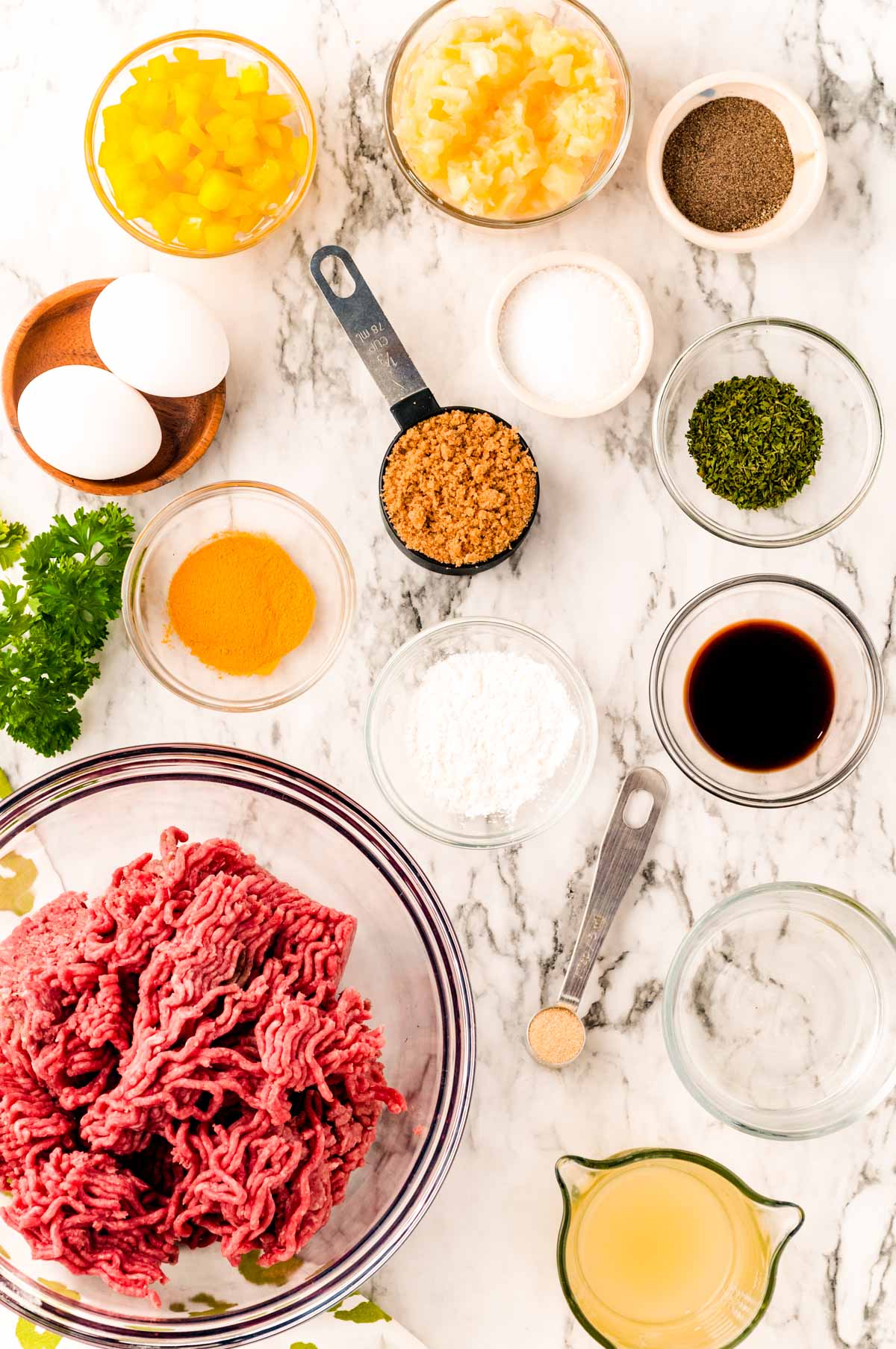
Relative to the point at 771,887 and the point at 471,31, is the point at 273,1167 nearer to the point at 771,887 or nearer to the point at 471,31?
the point at 771,887

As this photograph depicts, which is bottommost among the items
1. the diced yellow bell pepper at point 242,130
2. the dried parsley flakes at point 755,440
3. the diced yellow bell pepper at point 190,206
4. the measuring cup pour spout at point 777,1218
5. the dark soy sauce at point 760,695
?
the measuring cup pour spout at point 777,1218

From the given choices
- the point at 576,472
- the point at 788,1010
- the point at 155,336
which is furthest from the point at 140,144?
the point at 788,1010

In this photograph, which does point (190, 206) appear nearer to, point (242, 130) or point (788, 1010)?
point (242, 130)

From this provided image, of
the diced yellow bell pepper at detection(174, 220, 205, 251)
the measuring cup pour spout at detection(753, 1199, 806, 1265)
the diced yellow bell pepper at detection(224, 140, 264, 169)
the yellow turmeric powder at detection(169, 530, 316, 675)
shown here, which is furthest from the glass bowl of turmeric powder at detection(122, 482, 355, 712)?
the measuring cup pour spout at detection(753, 1199, 806, 1265)

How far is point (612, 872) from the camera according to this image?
1893mm

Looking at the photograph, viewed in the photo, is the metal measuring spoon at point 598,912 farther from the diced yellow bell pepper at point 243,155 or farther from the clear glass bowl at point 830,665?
the diced yellow bell pepper at point 243,155

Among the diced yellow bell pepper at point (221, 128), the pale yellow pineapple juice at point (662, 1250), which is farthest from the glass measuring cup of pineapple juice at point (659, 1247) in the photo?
the diced yellow bell pepper at point (221, 128)

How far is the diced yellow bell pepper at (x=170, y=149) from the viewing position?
1.77 metres

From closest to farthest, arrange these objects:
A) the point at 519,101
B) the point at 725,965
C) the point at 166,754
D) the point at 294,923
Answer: the point at 294,923, the point at 166,754, the point at 519,101, the point at 725,965

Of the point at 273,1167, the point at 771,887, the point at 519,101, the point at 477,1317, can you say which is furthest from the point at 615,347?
the point at 477,1317

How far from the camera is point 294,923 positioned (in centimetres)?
149

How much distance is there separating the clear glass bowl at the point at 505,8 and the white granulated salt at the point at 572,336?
12 cm

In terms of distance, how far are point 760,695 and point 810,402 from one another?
0.55 meters

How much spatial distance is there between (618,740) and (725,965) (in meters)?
0.45
